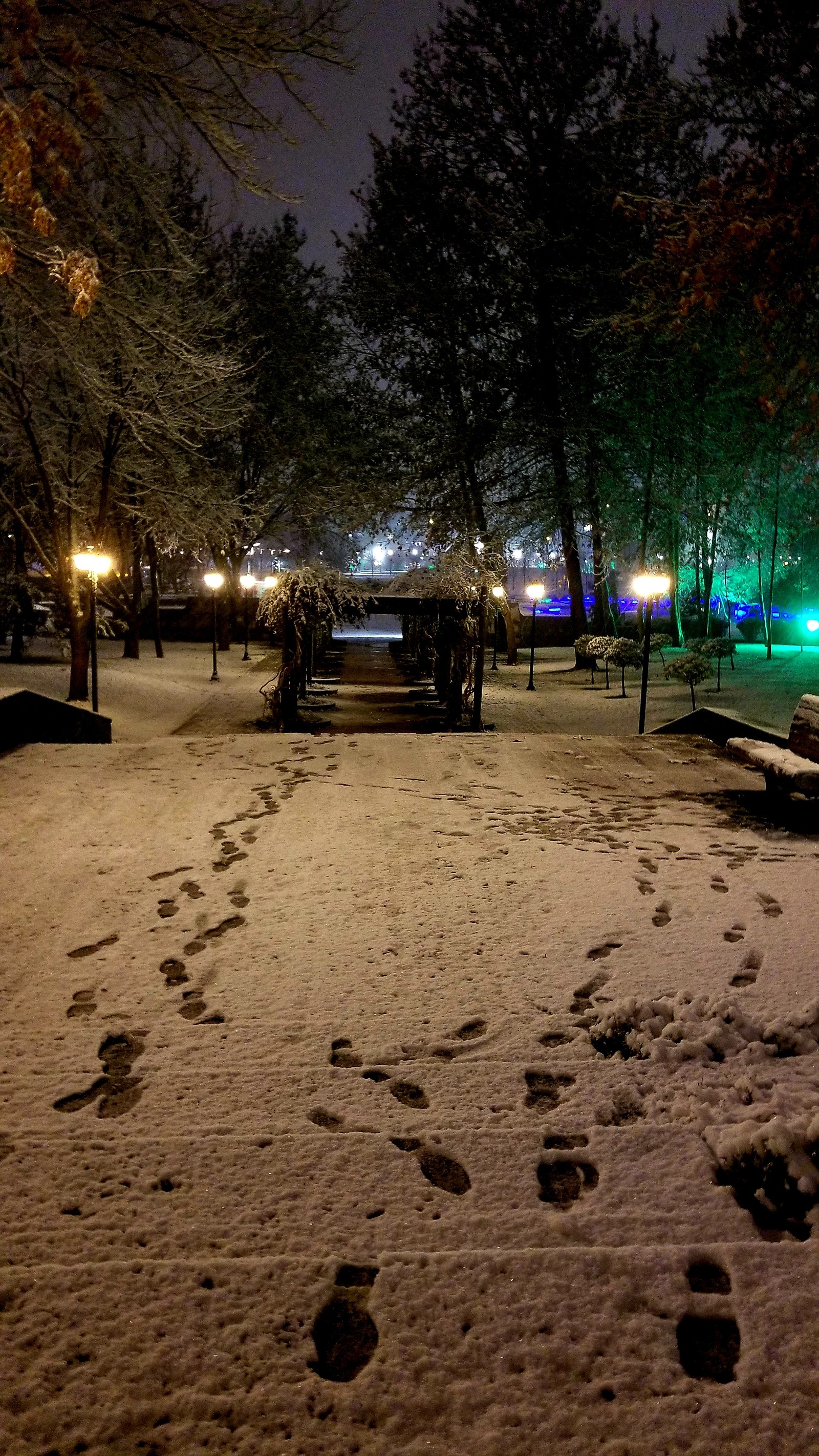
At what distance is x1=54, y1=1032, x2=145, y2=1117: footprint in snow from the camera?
2748mm

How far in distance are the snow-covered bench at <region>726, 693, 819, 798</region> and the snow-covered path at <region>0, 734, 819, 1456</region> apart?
2.71ft

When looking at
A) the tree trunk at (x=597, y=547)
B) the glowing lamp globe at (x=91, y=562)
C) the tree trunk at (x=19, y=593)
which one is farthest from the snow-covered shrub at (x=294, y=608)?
the tree trunk at (x=597, y=547)

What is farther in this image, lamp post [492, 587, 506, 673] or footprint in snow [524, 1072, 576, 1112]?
lamp post [492, 587, 506, 673]

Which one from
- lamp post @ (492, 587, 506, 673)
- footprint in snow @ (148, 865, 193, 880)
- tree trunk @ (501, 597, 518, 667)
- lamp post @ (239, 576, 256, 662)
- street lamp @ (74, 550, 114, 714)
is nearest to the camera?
footprint in snow @ (148, 865, 193, 880)

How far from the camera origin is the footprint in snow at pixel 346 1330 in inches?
74.6

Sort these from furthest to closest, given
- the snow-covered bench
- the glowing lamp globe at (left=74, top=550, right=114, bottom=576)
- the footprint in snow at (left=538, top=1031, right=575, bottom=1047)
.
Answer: the glowing lamp globe at (left=74, top=550, right=114, bottom=576), the snow-covered bench, the footprint in snow at (left=538, top=1031, right=575, bottom=1047)

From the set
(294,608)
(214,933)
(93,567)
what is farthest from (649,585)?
(214,933)

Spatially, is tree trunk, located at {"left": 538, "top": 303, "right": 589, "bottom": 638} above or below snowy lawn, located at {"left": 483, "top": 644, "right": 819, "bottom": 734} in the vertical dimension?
above

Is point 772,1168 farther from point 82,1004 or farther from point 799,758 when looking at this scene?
point 799,758

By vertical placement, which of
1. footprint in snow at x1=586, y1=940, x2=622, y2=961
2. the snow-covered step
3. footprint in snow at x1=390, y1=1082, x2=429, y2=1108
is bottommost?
the snow-covered step

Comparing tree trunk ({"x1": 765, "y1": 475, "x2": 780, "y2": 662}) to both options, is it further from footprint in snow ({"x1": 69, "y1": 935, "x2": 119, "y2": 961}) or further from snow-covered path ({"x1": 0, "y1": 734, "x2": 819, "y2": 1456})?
footprint in snow ({"x1": 69, "y1": 935, "x2": 119, "y2": 961})

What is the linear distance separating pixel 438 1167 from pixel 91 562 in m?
14.8

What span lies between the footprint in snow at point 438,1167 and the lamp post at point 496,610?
1652cm

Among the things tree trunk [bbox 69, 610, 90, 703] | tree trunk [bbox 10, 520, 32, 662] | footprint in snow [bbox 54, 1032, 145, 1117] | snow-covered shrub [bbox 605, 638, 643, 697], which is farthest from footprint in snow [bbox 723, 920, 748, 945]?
tree trunk [bbox 10, 520, 32, 662]
